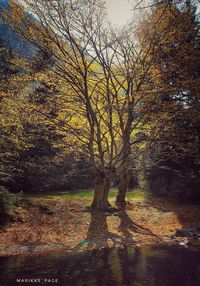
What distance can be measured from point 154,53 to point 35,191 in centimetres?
1292

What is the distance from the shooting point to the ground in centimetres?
1064

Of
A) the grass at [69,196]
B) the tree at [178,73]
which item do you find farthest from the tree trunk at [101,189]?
the grass at [69,196]

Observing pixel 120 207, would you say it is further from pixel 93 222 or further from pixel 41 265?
pixel 41 265

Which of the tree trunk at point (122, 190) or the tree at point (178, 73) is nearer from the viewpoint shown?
the tree at point (178, 73)

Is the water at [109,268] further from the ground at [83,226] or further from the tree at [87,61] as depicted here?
the tree at [87,61]

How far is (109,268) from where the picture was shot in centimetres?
764

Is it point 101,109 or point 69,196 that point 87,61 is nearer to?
point 101,109

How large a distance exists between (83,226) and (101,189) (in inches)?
120

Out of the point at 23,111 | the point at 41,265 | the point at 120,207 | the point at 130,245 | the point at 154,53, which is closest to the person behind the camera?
the point at 41,265

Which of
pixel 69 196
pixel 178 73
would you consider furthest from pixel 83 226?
pixel 178 73

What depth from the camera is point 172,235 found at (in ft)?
39.4

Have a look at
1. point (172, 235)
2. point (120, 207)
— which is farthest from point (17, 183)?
point (172, 235)

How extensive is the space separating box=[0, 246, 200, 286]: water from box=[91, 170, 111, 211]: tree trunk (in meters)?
6.19

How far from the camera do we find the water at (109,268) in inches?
264
